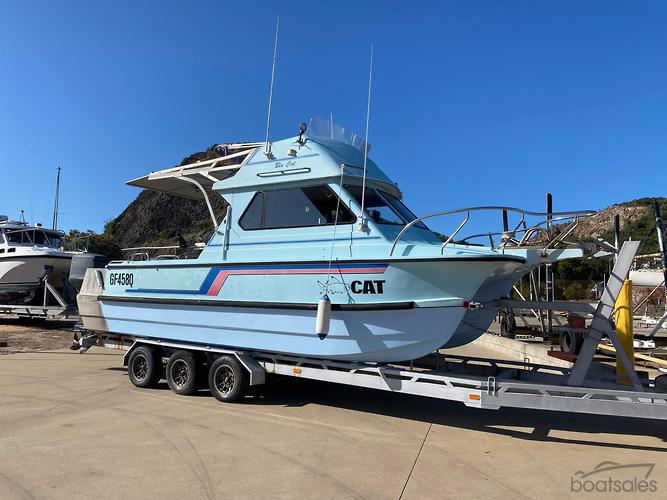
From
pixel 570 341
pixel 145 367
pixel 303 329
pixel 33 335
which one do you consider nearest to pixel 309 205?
pixel 303 329

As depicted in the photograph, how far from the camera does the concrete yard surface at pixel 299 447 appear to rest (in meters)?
3.84

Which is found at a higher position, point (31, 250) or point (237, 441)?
point (31, 250)

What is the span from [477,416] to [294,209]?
11.3 feet

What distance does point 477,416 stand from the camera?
608 centimetres

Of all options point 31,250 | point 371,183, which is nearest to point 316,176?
point 371,183

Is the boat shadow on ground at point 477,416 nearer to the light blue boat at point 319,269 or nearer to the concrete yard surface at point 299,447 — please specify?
the concrete yard surface at point 299,447

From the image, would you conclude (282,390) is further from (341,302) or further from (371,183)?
(371,183)

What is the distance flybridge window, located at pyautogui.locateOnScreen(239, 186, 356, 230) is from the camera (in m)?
6.17

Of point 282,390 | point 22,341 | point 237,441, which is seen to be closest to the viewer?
point 237,441

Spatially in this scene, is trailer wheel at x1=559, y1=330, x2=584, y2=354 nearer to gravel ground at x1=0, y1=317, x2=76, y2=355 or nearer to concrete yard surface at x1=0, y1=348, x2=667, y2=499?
concrete yard surface at x1=0, y1=348, x2=667, y2=499

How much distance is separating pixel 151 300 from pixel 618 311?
639cm

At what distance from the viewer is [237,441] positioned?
4961 mm

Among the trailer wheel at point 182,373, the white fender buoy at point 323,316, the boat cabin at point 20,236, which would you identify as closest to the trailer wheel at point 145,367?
the trailer wheel at point 182,373

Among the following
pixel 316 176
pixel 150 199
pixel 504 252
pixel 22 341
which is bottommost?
pixel 22 341
